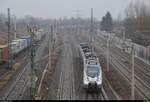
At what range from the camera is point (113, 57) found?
46312 mm

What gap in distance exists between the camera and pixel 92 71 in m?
25.3

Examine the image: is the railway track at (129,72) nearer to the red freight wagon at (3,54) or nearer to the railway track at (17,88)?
the railway track at (17,88)

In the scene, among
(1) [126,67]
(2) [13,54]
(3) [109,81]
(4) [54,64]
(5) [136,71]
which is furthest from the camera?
(2) [13,54]

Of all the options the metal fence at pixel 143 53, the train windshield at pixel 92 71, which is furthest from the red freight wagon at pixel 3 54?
the metal fence at pixel 143 53

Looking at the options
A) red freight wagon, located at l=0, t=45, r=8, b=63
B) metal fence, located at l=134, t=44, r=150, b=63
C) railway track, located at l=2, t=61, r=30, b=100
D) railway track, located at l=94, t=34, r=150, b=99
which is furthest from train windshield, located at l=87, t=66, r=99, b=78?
metal fence, located at l=134, t=44, r=150, b=63

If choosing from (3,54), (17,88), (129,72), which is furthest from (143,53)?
(17,88)

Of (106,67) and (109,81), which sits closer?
(109,81)

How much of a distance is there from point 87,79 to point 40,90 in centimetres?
398

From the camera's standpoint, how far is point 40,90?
2531 cm

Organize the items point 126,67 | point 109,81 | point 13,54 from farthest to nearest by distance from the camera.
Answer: point 13,54, point 126,67, point 109,81

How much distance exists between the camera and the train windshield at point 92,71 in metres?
24.9

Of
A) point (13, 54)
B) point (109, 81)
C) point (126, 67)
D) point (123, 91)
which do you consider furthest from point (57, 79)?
point (13, 54)

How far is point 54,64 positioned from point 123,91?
53.0 feet

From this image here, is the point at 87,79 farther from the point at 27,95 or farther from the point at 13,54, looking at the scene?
the point at 13,54
